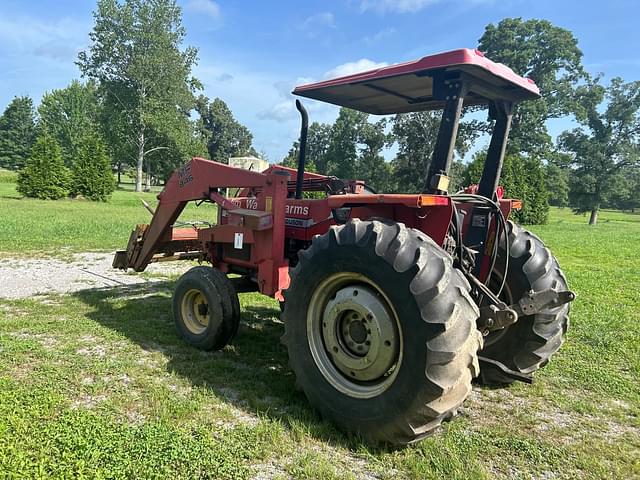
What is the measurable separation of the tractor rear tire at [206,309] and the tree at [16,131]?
70919 mm

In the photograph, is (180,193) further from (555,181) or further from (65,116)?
(65,116)

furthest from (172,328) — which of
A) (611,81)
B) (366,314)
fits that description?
(611,81)

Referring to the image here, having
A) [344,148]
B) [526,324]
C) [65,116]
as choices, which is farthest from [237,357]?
[65,116]

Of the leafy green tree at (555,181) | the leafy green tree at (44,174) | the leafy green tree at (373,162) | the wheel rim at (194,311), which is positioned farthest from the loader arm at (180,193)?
the leafy green tree at (555,181)

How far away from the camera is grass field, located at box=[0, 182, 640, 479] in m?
2.72

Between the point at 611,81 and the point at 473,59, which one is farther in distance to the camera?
the point at 611,81

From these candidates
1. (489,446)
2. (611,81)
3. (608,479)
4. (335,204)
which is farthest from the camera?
(611,81)

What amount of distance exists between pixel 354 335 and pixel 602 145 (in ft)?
150

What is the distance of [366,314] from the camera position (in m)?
3.10

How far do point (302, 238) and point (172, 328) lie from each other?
1968 millimetres

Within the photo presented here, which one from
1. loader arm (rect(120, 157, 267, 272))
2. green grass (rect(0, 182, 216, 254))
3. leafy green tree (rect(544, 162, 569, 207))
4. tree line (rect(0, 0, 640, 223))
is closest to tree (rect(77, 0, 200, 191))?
tree line (rect(0, 0, 640, 223))

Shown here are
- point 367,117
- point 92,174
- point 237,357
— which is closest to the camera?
point 237,357

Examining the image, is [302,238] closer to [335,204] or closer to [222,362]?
[335,204]

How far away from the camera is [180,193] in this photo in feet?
17.8
